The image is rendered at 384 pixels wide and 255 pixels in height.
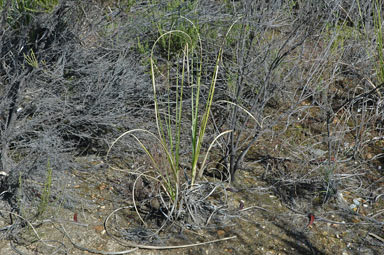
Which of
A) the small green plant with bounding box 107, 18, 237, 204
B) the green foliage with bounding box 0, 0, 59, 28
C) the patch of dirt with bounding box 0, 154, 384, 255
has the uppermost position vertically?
the green foliage with bounding box 0, 0, 59, 28

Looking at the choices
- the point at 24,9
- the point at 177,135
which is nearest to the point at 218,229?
the point at 177,135

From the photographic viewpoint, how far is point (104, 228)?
2549 millimetres

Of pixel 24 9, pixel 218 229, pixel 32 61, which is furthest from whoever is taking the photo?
pixel 24 9

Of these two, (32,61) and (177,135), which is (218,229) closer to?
(177,135)

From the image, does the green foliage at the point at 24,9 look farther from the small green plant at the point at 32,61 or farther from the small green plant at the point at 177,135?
the small green plant at the point at 177,135

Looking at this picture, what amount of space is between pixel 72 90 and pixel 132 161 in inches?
26.1

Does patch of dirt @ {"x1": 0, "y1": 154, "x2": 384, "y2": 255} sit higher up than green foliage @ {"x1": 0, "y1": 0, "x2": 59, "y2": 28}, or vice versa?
green foliage @ {"x1": 0, "y1": 0, "x2": 59, "y2": 28}

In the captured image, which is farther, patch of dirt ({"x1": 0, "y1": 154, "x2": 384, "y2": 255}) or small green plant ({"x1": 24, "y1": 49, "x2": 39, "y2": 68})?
small green plant ({"x1": 24, "y1": 49, "x2": 39, "y2": 68})

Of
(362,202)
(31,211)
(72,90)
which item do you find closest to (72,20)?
(72,90)

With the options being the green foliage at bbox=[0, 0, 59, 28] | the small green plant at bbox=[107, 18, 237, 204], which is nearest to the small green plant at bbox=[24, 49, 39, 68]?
the green foliage at bbox=[0, 0, 59, 28]

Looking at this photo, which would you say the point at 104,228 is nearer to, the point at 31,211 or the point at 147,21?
the point at 31,211

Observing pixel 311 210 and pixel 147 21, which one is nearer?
pixel 311 210

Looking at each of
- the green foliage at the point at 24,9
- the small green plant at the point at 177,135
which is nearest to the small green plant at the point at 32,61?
the green foliage at the point at 24,9

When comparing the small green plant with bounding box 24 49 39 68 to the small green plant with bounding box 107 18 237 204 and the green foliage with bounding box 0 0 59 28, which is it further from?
the small green plant with bounding box 107 18 237 204
